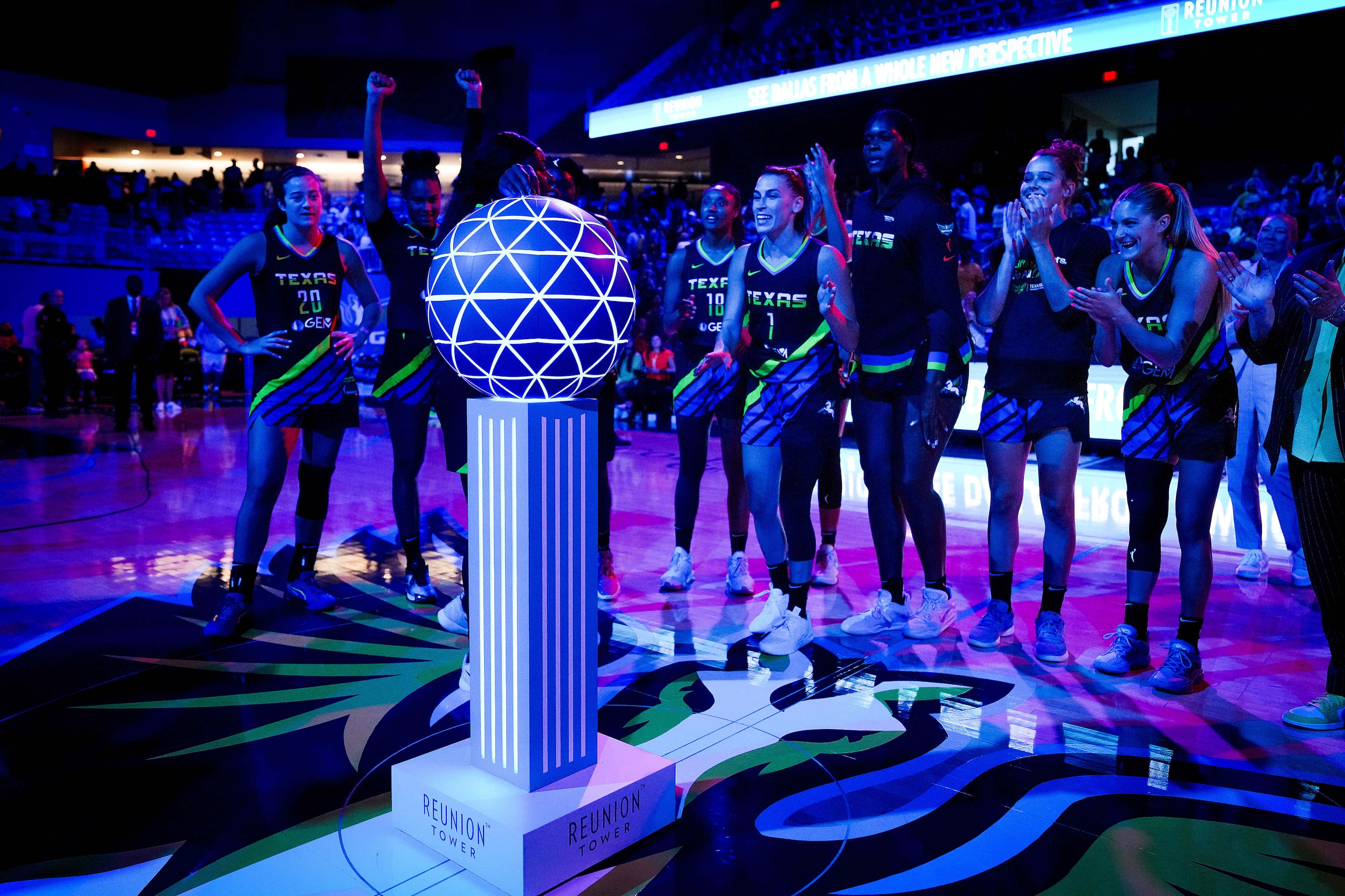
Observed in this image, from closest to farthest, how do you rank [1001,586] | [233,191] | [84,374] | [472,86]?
[472,86], [1001,586], [84,374], [233,191]

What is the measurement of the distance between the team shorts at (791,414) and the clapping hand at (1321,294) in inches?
54.1

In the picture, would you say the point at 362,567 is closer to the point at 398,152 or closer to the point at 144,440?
the point at 144,440

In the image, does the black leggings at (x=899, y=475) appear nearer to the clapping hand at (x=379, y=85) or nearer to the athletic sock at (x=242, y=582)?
the clapping hand at (x=379, y=85)

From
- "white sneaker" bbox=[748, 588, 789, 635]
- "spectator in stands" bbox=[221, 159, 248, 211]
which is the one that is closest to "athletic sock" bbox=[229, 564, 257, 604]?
"white sneaker" bbox=[748, 588, 789, 635]

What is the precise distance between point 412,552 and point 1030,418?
249 cm

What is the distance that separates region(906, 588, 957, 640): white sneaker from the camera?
11.2ft

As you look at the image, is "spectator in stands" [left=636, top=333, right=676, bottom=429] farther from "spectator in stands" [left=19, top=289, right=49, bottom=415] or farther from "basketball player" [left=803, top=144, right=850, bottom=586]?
"spectator in stands" [left=19, top=289, right=49, bottom=415]

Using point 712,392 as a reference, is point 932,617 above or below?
below

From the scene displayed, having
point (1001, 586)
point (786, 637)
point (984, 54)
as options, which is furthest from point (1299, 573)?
point (984, 54)

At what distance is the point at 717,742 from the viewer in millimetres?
2451

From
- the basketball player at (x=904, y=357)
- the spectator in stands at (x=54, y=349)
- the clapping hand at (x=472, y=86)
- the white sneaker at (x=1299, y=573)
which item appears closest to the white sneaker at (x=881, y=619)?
the basketball player at (x=904, y=357)

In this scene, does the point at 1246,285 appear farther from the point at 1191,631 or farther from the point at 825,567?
the point at 825,567

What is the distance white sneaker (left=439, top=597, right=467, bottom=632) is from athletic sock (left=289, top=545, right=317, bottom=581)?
2.40 ft

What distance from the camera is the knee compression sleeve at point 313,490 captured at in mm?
3719
